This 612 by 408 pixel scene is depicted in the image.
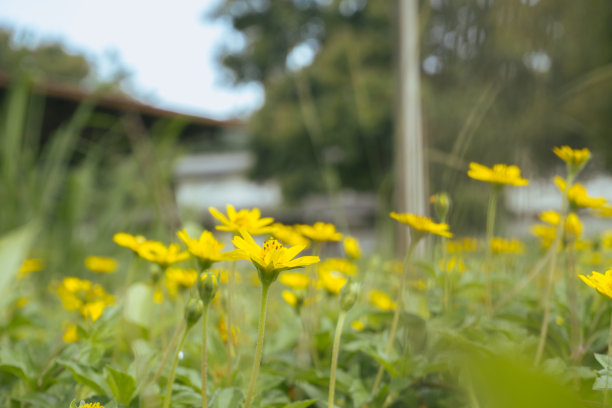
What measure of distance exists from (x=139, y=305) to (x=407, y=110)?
1.19 metres

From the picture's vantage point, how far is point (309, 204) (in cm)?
1468

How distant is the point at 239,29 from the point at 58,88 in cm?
1296

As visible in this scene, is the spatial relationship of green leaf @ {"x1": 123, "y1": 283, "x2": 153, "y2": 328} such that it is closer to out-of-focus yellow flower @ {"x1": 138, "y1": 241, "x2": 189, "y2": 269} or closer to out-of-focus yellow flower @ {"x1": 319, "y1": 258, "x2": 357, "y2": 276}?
out-of-focus yellow flower @ {"x1": 138, "y1": 241, "x2": 189, "y2": 269}

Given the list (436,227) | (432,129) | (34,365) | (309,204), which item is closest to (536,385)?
(436,227)

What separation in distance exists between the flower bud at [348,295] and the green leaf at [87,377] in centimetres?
25

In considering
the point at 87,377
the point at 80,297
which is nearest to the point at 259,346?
the point at 87,377

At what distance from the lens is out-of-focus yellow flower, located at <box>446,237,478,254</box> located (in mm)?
912

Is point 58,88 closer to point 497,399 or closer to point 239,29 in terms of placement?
point 497,399

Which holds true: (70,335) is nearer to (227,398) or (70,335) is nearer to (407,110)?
(227,398)

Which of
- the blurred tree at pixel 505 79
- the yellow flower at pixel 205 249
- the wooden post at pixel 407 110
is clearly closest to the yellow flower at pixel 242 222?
the yellow flower at pixel 205 249

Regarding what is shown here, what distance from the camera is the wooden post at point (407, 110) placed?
1.66 meters

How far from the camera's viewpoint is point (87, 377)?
0.52 m

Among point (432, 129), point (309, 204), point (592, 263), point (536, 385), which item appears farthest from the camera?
point (309, 204)

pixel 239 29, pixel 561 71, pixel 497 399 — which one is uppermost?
pixel 239 29
